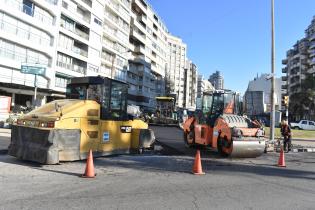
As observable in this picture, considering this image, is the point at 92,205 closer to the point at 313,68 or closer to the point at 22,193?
the point at 22,193

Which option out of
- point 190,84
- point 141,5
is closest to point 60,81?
point 141,5

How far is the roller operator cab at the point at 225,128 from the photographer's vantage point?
1587 cm

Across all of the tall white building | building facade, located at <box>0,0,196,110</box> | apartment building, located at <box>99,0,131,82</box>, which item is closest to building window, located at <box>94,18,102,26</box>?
building facade, located at <box>0,0,196,110</box>

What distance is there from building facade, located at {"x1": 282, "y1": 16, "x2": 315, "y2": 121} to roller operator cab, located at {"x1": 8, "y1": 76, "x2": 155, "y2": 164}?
68.8 metres

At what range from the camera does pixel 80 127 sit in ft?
41.8

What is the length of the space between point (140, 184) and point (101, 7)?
63.9m

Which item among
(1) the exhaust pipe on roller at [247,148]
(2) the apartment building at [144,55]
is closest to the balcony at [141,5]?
(2) the apartment building at [144,55]

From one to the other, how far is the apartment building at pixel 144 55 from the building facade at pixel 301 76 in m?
31.6

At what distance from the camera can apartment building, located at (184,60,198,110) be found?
Answer: 530 ft

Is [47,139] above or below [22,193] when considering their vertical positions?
above

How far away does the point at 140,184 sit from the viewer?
973 centimetres

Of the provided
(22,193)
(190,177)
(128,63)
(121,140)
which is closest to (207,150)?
(121,140)

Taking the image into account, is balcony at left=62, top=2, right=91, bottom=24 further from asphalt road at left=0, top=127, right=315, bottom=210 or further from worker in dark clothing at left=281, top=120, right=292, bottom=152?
asphalt road at left=0, top=127, right=315, bottom=210

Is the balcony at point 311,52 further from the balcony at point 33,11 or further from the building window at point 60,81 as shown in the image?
the balcony at point 33,11
